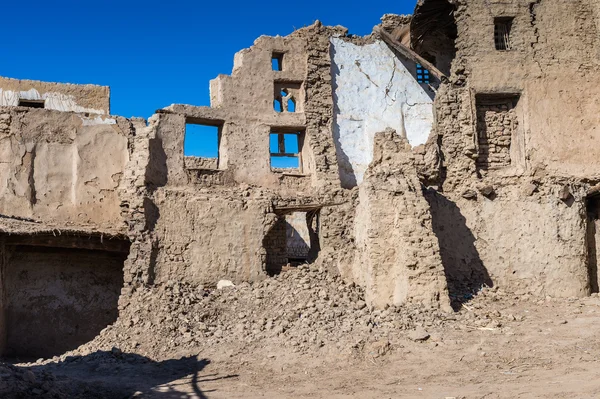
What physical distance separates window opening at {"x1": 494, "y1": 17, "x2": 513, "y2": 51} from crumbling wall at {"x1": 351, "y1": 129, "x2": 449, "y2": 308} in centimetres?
489

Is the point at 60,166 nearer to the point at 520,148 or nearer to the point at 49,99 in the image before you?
the point at 49,99

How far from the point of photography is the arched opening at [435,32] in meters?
20.3

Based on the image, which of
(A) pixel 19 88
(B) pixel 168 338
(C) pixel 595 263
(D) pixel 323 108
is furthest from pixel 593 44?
(A) pixel 19 88

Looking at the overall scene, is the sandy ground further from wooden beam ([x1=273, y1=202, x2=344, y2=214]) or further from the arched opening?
the arched opening

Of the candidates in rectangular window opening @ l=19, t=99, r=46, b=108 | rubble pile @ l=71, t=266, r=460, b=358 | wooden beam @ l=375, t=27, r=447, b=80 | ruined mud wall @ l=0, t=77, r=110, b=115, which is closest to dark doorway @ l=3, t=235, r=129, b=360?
rubble pile @ l=71, t=266, r=460, b=358

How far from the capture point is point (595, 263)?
1655 cm

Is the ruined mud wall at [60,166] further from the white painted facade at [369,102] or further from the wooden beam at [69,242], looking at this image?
the white painted facade at [369,102]

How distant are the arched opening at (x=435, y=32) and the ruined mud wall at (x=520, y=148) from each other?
251 centimetres

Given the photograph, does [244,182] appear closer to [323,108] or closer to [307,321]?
[323,108]

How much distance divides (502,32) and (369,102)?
3843 mm

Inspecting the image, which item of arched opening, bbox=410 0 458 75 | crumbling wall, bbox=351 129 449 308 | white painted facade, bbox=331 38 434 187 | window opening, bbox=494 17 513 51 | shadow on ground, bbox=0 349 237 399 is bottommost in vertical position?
shadow on ground, bbox=0 349 237 399

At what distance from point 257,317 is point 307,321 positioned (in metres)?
1.32

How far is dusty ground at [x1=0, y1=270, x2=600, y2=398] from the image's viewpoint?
10.4 meters

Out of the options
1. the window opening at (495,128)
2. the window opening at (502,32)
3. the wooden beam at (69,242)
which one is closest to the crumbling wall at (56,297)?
the wooden beam at (69,242)
